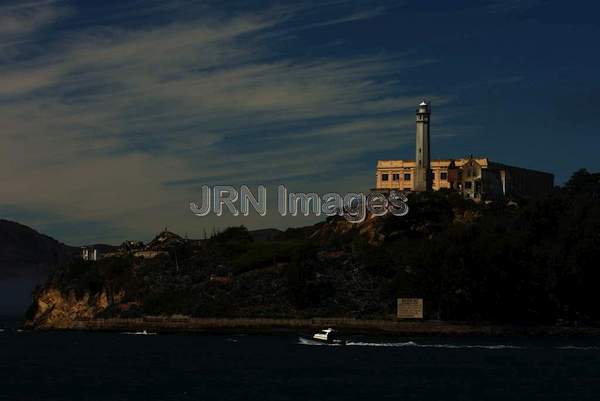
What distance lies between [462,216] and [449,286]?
38686mm

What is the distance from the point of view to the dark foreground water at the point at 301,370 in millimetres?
94125

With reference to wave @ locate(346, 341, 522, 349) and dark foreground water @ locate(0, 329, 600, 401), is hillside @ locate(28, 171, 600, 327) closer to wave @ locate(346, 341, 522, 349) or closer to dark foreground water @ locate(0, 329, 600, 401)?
dark foreground water @ locate(0, 329, 600, 401)

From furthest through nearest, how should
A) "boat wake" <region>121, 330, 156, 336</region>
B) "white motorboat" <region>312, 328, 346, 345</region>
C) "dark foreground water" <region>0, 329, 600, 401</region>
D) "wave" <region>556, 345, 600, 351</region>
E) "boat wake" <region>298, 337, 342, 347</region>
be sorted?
"boat wake" <region>121, 330, 156, 336</region> < "white motorboat" <region>312, 328, 346, 345</region> < "boat wake" <region>298, 337, 342, 347</region> < "wave" <region>556, 345, 600, 351</region> < "dark foreground water" <region>0, 329, 600, 401</region>

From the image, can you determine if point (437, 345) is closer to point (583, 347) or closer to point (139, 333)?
point (583, 347)

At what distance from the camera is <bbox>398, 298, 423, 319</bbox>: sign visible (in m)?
163

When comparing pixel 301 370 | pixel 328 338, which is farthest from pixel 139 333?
pixel 301 370

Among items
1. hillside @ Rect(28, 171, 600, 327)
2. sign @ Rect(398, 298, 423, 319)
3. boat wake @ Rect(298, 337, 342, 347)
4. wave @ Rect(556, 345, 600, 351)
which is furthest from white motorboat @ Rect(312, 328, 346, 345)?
wave @ Rect(556, 345, 600, 351)

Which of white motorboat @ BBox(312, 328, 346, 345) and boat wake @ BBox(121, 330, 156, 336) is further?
boat wake @ BBox(121, 330, 156, 336)

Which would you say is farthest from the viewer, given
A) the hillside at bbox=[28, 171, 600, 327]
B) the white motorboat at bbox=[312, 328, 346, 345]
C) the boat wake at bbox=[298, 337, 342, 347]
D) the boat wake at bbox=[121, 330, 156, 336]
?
the boat wake at bbox=[121, 330, 156, 336]

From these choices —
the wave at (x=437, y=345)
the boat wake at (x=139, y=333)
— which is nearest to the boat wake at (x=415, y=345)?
the wave at (x=437, y=345)

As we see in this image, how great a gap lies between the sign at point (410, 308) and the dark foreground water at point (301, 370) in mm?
8883

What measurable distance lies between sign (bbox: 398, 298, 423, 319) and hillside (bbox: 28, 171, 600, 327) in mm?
1178

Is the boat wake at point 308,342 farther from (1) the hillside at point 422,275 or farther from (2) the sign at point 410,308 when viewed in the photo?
(1) the hillside at point 422,275

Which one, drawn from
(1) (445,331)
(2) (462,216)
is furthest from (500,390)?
(2) (462,216)
